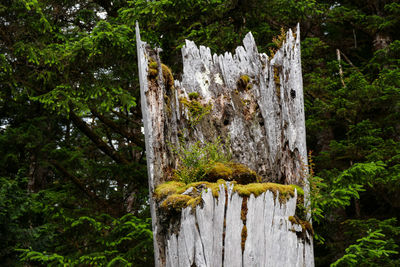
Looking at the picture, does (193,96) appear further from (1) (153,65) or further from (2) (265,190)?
(2) (265,190)

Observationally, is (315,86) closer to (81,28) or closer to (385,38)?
(385,38)

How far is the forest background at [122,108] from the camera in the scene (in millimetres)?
6234

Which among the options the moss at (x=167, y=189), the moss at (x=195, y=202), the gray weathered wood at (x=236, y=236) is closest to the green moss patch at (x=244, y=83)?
the moss at (x=167, y=189)

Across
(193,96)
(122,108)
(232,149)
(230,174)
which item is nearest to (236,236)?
(230,174)

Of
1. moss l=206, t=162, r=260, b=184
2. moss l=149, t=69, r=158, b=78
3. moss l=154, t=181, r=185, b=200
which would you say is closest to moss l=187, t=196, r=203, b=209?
moss l=154, t=181, r=185, b=200

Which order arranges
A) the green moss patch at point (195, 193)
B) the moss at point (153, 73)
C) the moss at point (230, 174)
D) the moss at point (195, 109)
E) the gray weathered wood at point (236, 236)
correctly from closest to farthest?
the gray weathered wood at point (236, 236) → the green moss patch at point (195, 193) → the moss at point (230, 174) → the moss at point (153, 73) → the moss at point (195, 109)

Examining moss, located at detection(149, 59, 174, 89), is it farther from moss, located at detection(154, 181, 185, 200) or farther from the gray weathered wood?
the gray weathered wood

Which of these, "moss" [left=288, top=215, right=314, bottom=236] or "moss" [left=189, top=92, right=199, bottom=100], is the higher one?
"moss" [left=189, top=92, right=199, bottom=100]

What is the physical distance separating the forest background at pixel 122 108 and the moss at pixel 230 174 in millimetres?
2410

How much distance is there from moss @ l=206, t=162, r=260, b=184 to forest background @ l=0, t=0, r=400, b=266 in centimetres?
241

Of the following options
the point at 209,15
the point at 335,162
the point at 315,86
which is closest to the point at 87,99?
the point at 209,15

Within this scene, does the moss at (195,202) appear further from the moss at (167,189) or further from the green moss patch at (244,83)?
the green moss patch at (244,83)

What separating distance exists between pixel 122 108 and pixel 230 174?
14.6 feet

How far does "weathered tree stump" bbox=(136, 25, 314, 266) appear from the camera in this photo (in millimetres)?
2740
